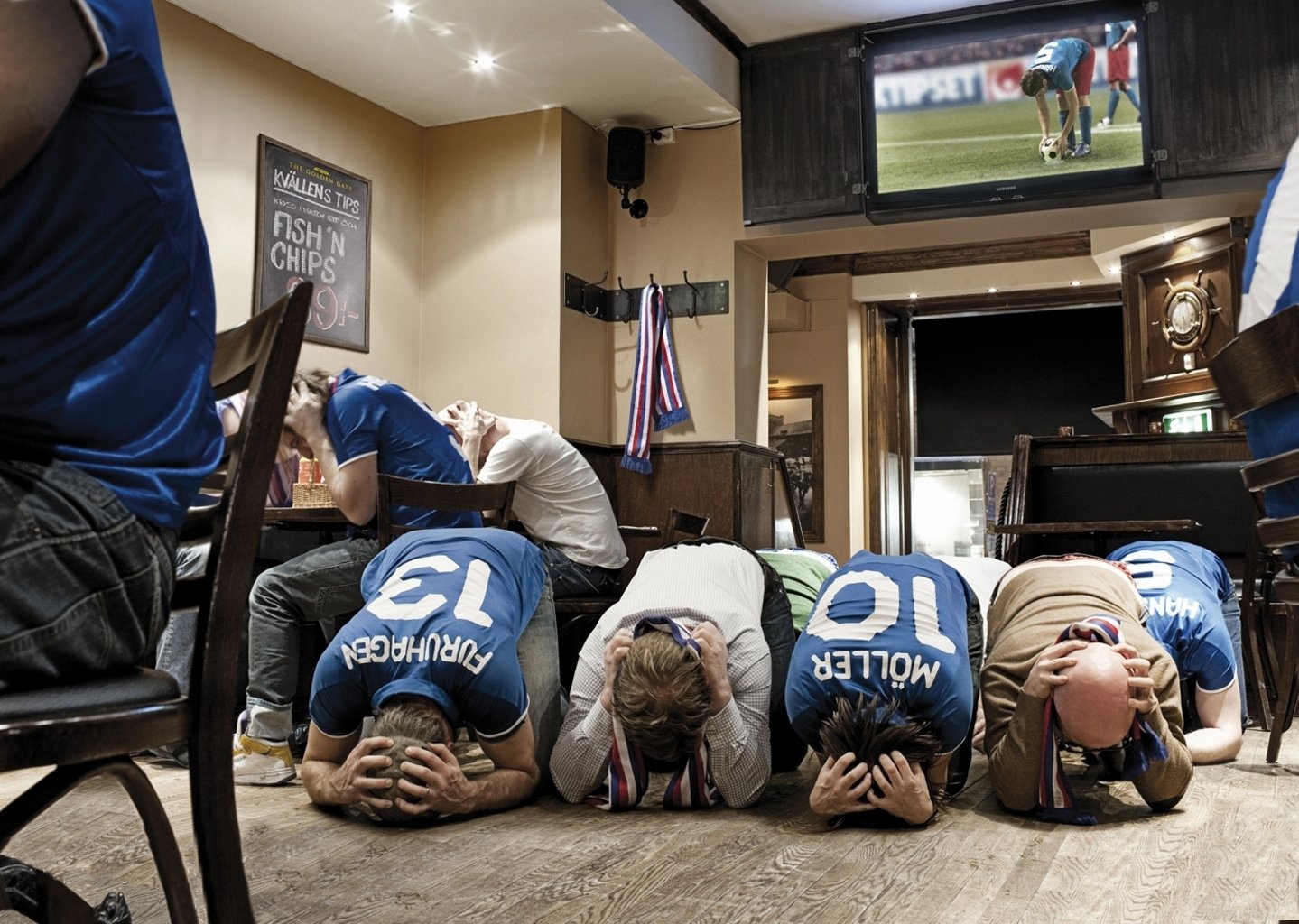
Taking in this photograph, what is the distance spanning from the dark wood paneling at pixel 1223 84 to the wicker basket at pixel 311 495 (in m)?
4.28

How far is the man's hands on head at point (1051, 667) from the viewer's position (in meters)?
2.36

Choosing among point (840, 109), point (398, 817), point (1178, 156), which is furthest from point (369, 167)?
point (398, 817)

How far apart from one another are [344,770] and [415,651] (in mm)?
287

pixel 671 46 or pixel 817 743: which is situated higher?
pixel 671 46

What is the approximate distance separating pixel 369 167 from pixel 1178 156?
160 inches

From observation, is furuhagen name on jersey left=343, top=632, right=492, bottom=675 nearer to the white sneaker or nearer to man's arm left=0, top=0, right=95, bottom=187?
the white sneaker

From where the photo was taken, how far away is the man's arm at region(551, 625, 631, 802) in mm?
2564

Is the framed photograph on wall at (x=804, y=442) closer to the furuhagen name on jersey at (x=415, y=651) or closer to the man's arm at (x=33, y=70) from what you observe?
the furuhagen name on jersey at (x=415, y=651)

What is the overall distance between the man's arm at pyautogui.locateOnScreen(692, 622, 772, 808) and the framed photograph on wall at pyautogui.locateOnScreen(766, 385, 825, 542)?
7.43 metres

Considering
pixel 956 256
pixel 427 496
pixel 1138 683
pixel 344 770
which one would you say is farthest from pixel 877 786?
pixel 956 256

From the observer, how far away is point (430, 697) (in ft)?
7.84

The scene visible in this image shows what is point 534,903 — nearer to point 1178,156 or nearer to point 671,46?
point 671,46

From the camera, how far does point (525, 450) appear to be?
4012mm

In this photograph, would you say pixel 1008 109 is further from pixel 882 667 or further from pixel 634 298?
pixel 882 667
